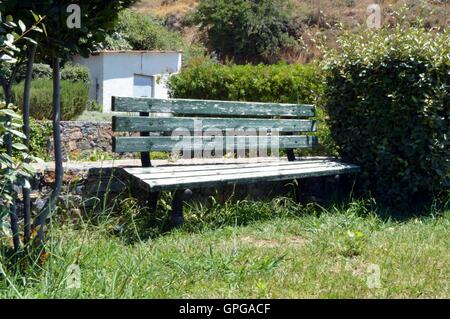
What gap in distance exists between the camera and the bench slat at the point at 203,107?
4.39 metres

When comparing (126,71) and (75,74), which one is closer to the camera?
(75,74)

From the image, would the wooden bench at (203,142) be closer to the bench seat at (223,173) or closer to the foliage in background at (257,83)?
the bench seat at (223,173)

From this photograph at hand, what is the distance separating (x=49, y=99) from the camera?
32.5ft

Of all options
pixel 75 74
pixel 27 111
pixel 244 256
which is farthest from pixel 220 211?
pixel 75 74

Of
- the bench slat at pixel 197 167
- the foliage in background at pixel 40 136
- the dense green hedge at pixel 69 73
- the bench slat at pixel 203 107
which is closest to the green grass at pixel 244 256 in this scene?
the bench slat at pixel 197 167

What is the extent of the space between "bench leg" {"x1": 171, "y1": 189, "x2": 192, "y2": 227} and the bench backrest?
24.0 inches

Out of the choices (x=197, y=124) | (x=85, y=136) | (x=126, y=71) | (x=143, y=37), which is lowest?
(x=85, y=136)

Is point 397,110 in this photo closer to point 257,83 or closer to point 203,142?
point 203,142

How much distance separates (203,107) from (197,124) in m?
0.19

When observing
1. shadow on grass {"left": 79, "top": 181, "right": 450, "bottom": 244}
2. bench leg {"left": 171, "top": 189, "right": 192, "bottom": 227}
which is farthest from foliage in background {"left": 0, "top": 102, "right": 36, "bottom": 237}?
bench leg {"left": 171, "top": 189, "right": 192, "bottom": 227}

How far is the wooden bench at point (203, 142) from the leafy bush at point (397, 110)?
12.2 inches

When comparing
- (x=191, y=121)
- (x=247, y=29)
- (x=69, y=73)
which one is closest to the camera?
(x=191, y=121)

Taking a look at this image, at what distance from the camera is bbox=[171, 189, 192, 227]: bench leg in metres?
4.04

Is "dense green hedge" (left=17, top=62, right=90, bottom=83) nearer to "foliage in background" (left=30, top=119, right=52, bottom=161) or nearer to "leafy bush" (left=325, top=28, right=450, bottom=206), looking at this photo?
"foliage in background" (left=30, top=119, right=52, bottom=161)
